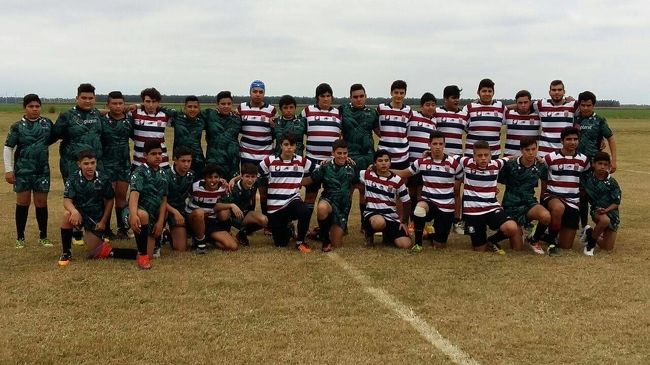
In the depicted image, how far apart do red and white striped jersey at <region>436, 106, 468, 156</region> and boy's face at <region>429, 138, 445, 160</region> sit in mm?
866

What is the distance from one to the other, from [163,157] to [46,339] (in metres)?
3.28

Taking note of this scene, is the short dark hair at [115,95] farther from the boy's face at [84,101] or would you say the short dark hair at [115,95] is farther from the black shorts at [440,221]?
the black shorts at [440,221]

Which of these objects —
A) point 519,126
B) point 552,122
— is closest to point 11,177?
point 519,126

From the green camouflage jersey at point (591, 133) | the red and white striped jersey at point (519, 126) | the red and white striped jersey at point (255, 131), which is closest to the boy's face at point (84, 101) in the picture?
the red and white striped jersey at point (255, 131)

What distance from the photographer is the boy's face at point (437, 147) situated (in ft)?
23.2

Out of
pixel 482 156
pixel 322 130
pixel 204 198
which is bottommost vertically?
pixel 204 198

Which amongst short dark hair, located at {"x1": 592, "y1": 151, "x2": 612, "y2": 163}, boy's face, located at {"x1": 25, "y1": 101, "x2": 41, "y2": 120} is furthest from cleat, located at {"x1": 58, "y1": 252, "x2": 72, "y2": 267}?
short dark hair, located at {"x1": 592, "y1": 151, "x2": 612, "y2": 163}

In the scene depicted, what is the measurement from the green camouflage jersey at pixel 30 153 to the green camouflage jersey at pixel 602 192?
250 inches

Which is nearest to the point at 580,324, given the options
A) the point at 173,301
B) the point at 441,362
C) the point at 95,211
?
the point at 441,362

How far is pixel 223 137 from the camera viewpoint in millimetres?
7594

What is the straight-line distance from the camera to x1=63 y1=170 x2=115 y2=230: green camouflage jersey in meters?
6.46

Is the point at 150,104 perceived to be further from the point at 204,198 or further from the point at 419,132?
the point at 419,132

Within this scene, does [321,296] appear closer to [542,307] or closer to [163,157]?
[542,307]

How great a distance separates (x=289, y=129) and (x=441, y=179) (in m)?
1.97
